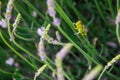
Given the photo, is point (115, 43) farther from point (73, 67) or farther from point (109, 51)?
point (73, 67)

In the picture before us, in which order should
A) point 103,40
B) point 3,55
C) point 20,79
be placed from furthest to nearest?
point 103,40 → point 3,55 → point 20,79

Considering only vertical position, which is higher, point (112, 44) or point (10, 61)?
point (10, 61)

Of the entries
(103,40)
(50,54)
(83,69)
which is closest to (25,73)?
(50,54)

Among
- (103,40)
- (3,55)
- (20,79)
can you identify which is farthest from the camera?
Result: (103,40)

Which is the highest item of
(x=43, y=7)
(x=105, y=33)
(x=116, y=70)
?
(x=43, y=7)

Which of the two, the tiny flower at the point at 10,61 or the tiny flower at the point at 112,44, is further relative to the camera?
the tiny flower at the point at 112,44

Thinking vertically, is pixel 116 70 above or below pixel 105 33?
below

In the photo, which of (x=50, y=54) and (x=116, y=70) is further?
(x=50, y=54)

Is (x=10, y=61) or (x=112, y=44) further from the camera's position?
(x=112, y=44)

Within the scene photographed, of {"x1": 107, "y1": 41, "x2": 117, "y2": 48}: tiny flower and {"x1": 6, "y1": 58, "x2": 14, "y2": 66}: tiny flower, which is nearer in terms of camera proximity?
{"x1": 6, "y1": 58, "x2": 14, "y2": 66}: tiny flower

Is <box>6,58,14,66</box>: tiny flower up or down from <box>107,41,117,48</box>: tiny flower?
up

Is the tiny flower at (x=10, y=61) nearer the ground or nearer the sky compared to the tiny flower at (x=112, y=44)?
nearer the sky
